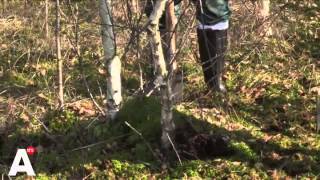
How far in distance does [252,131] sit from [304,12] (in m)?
2.01

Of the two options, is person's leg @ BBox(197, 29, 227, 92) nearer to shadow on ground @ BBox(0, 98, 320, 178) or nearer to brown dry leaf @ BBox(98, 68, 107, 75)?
shadow on ground @ BBox(0, 98, 320, 178)

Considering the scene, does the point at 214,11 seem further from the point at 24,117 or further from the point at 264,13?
the point at 24,117

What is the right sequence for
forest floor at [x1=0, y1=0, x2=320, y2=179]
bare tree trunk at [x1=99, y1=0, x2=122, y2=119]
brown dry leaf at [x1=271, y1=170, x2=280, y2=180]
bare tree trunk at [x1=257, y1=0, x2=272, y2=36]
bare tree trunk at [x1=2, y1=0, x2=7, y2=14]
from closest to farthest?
brown dry leaf at [x1=271, y1=170, x2=280, y2=180], forest floor at [x1=0, y1=0, x2=320, y2=179], bare tree trunk at [x1=99, y1=0, x2=122, y2=119], bare tree trunk at [x1=257, y1=0, x2=272, y2=36], bare tree trunk at [x1=2, y1=0, x2=7, y2=14]

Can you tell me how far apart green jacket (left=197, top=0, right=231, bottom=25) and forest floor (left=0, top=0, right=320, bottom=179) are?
1.46 ft

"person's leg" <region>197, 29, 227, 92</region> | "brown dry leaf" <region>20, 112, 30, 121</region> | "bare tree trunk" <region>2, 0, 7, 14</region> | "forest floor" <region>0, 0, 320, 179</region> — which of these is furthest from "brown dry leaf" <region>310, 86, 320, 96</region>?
"bare tree trunk" <region>2, 0, 7, 14</region>

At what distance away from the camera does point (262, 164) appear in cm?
271

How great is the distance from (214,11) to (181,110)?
64cm

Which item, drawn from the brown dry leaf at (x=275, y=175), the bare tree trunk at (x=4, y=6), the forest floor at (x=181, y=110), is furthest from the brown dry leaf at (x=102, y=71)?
the brown dry leaf at (x=275, y=175)

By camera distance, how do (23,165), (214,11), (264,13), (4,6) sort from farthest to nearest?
(4,6), (264,13), (214,11), (23,165)

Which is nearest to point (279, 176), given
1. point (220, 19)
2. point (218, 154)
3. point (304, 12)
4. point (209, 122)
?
point (218, 154)

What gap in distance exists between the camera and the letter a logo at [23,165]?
270 centimetres

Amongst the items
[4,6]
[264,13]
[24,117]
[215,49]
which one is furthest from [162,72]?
[4,6]

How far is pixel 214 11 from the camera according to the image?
336 cm

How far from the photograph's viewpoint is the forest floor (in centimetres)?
276
